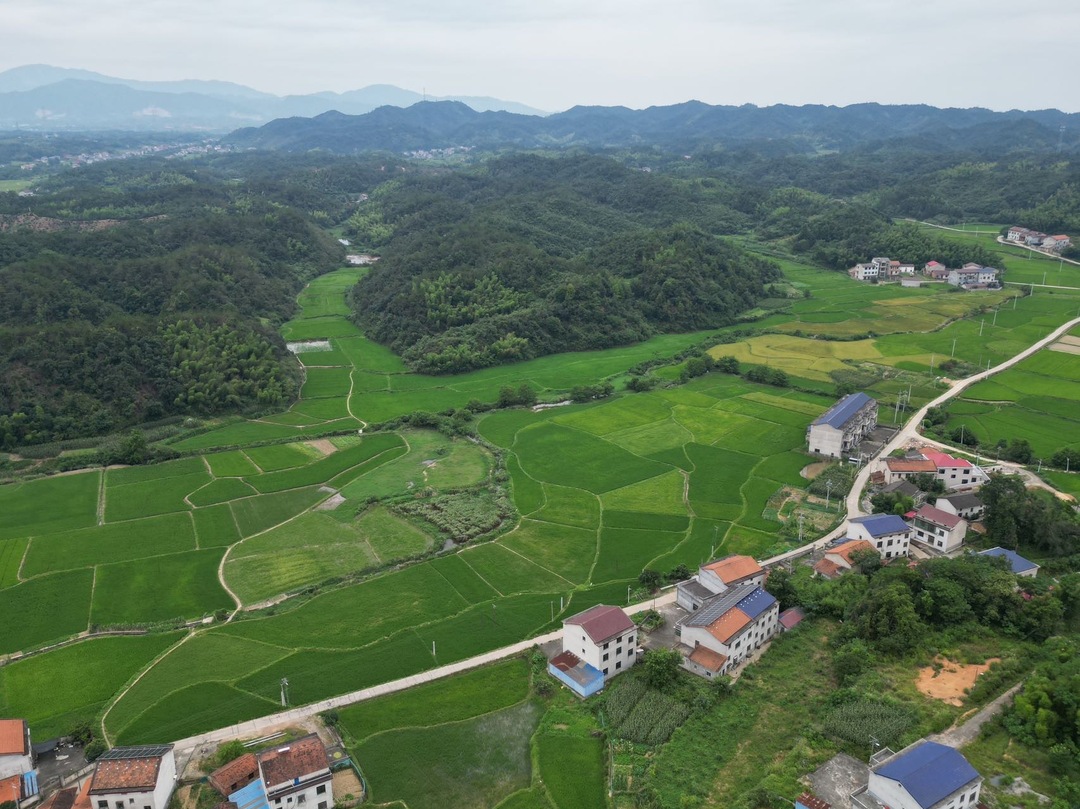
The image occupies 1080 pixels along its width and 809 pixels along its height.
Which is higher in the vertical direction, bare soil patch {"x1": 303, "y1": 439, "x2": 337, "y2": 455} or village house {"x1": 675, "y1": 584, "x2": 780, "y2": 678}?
village house {"x1": 675, "y1": 584, "x2": 780, "y2": 678}

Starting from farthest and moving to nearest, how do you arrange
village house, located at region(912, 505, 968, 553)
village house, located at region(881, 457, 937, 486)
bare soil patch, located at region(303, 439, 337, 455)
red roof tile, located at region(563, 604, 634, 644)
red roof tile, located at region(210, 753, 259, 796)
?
bare soil patch, located at region(303, 439, 337, 455) → village house, located at region(881, 457, 937, 486) → village house, located at region(912, 505, 968, 553) → red roof tile, located at region(563, 604, 634, 644) → red roof tile, located at region(210, 753, 259, 796)

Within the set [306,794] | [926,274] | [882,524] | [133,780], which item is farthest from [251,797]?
[926,274]

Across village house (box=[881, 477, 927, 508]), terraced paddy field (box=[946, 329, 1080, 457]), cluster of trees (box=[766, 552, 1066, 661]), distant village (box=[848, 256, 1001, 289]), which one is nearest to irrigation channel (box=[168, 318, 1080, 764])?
village house (box=[881, 477, 927, 508])

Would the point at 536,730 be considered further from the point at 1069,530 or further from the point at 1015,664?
the point at 1069,530

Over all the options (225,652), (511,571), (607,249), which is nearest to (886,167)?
(607,249)

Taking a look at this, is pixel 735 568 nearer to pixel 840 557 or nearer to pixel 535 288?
pixel 840 557

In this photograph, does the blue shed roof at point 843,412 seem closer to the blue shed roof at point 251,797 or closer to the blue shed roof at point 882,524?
the blue shed roof at point 882,524

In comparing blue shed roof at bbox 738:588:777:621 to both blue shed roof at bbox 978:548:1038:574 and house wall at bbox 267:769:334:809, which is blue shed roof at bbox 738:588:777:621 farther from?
house wall at bbox 267:769:334:809
